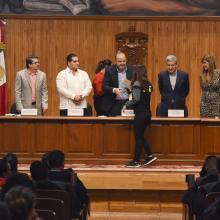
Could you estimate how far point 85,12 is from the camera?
574 inches

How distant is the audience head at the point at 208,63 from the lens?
10.5 meters

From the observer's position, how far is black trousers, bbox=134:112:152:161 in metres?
10.2

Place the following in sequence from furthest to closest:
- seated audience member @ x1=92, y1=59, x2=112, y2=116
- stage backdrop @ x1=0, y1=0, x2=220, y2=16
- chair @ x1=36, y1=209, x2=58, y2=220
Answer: stage backdrop @ x1=0, y1=0, x2=220, y2=16
seated audience member @ x1=92, y1=59, x2=112, y2=116
chair @ x1=36, y1=209, x2=58, y2=220

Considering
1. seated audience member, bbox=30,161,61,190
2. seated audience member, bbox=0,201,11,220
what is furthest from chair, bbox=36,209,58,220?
seated audience member, bbox=0,201,11,220

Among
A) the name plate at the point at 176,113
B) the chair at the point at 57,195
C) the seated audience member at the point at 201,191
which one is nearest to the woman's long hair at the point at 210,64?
the name plate at the point at 176,113

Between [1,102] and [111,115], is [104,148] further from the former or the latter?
[1,102]

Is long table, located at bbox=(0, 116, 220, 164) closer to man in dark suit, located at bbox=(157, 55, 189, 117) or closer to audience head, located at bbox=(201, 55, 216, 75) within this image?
man in dark suit, located at bbox=(157, 55, 189, 117)

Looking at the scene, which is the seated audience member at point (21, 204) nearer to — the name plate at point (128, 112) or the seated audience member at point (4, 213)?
the seated audience member at point (4, 213)

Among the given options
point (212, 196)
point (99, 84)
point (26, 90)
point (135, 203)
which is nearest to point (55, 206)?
point (212, 196)

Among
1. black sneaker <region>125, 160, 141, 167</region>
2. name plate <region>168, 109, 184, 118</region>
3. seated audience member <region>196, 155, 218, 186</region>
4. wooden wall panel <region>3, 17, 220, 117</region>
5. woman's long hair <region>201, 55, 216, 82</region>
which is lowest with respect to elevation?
black sneaker <region>125, 160, 141, 167</region>

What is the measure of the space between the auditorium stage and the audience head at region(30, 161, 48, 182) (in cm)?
307

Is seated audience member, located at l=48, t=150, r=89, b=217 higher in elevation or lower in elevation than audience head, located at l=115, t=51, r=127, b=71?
lower

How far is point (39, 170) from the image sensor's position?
21.5 feet

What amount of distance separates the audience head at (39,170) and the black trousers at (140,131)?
379cm
